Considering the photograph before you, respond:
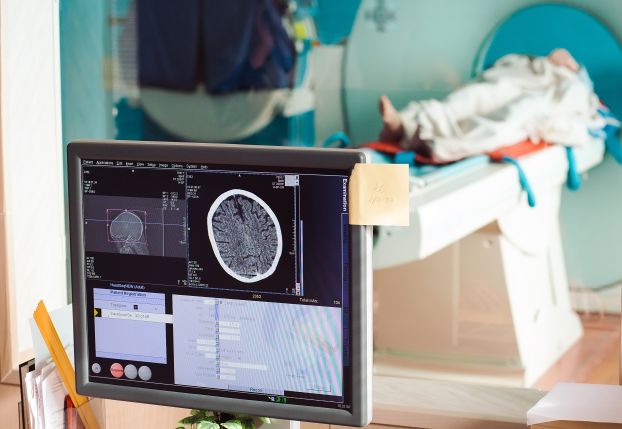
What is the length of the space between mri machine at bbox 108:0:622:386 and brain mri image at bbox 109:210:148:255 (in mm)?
1801

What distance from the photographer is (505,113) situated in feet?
11.1

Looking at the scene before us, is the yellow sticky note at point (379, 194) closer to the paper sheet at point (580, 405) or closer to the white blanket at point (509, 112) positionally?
the paper sheet at point (580, 405)

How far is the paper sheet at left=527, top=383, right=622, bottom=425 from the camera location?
99 cm

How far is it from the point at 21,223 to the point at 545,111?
230 cm

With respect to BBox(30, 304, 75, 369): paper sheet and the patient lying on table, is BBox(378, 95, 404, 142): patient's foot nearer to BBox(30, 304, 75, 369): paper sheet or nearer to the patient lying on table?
the patient lying on table

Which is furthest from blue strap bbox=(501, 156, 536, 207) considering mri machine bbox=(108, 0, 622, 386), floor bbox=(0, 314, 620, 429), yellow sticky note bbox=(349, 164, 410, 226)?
yellow sticky note bbox=(349, 164, 410, 226)

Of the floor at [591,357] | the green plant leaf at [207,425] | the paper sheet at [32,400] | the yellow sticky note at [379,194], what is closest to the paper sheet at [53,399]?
the paper sheet at [32,400]

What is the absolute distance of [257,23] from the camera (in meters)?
3.95

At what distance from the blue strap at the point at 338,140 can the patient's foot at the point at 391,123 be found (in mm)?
326

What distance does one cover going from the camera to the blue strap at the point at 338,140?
381 cm

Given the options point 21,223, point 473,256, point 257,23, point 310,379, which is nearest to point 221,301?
point 310,379

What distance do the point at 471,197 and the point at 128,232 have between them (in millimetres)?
1993

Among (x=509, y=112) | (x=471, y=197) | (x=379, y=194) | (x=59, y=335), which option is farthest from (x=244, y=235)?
(x=509, y=112)

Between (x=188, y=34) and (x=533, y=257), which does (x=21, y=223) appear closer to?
(x=533, y=257)
